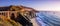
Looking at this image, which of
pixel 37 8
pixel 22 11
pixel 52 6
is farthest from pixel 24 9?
pixel 52 6

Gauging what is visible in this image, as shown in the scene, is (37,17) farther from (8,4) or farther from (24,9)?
(8,4)

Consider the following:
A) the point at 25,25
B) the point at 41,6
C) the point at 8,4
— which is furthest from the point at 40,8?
the point at 8,4

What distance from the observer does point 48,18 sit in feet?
3.83

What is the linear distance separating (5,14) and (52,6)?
0.54 meters

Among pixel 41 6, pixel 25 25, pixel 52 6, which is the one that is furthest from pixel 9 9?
pixel 52 6

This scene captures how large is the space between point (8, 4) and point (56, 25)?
587mm

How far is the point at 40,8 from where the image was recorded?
1.18 m

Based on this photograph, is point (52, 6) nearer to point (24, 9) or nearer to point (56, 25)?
point (56, 25)

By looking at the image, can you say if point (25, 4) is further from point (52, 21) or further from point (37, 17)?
point (52, 21)

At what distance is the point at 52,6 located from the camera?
3.93 feet

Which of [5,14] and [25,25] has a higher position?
[5,14]

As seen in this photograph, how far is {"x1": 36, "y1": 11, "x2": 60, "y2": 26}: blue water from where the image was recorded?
3.75ft

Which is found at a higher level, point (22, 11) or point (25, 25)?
point (22, 11)

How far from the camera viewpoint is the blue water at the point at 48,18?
1.14m
